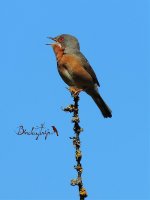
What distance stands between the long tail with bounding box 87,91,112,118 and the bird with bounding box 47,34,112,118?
16cm

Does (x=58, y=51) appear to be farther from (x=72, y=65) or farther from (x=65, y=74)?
(x=65, y=74)

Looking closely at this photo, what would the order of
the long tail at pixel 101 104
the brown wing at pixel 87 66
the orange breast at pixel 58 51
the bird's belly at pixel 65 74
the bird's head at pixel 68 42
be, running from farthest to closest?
the long tail at pixel 101 104
the brown wing at pixel 87 66
the bird's head at pixel 68 42
the orange breast at pixel 58 51
the bird's belly at pixel 65 74

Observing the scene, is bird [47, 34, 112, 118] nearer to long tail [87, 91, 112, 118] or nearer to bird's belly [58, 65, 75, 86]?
bird's belly [58, 65, 75, 86]

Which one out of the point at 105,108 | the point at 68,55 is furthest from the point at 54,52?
the point at 105,108

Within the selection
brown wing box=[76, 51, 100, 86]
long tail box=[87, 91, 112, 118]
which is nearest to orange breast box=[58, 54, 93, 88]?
brown wing box=[76, 51, 100, 86]

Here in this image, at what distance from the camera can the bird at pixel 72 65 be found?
27.2 ft

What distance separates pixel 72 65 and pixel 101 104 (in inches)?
58.2

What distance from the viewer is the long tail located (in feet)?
30.3

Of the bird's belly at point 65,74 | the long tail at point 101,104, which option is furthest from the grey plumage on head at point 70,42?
the long tail at point 101,104

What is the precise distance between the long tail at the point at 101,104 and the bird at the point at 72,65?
16 cm

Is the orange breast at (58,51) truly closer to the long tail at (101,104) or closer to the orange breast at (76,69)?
the orange breast at (76,69)

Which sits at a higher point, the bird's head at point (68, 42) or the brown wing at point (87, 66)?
the bird's head at point (68, 42)

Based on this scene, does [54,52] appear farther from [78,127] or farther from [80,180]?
[80,180]

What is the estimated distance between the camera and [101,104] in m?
9.46
